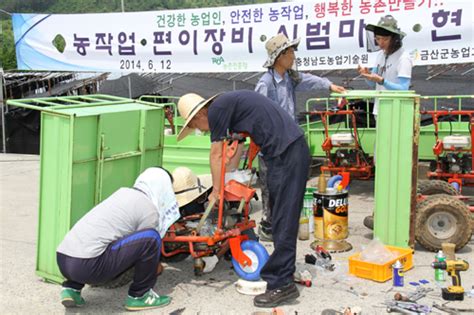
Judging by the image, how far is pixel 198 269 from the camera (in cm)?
461

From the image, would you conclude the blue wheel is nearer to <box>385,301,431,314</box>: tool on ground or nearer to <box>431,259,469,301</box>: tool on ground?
<box>385,301,431,314</box>: tool on ground

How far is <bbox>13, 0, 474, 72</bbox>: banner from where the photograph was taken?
7.83m

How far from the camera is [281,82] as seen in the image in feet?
18.0

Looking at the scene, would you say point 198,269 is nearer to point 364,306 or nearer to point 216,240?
point 216,240

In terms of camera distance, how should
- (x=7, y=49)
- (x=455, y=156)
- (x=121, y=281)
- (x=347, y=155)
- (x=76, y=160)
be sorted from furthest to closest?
A: 1. (x=7, y=49)
2. (x=347, y=155)
3. (x=455, y=156)
4. (x=121, y=281)
5. (x=76, y=160)

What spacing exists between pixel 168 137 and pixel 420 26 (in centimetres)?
394

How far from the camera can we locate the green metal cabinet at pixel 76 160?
168 inches

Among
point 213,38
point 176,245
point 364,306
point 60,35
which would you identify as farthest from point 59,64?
point 364,306

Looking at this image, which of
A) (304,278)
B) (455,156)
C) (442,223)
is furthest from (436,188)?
(304,278)

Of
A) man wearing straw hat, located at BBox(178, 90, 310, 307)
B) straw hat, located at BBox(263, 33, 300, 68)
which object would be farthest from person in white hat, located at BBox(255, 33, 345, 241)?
man wearing straw hat, located at BBox(178, 90, 310, 307)

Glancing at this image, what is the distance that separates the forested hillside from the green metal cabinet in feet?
30.7

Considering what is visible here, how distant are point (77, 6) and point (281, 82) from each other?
984 inches

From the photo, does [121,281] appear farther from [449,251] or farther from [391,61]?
[391,61]

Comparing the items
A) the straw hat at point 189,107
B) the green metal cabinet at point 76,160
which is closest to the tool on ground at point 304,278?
the straw hat at point 189,107
